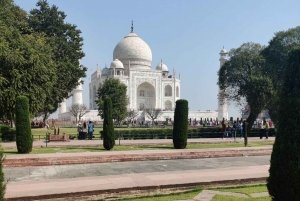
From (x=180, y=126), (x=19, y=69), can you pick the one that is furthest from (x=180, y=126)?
(x=19, y=69)

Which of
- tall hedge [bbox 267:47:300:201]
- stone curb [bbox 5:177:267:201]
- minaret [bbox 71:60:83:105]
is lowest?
stone curb [bbox 5:177:267:201]

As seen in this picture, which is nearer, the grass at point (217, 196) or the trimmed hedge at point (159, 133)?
the grass at point (217, 196)

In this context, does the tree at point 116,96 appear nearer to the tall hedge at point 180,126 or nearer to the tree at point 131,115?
the tree at point 131,115

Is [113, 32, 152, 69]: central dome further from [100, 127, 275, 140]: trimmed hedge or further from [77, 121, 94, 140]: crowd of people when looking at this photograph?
[77, 121, 94, 140]: crowd of people

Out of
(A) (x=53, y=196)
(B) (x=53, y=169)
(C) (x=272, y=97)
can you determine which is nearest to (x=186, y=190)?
(A) (x=53, y=196)

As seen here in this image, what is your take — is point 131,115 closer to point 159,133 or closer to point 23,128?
point 159,133

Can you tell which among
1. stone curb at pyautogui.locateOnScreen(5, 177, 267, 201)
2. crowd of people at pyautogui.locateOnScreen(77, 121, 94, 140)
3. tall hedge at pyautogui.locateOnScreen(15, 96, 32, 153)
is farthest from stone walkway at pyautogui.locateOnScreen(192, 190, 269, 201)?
crowd of people at pyautogui.locateOnScreen(77, 121, 94, 140)

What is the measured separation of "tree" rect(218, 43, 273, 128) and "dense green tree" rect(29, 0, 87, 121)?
11491 millimetres

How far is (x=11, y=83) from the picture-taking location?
53.1 ft

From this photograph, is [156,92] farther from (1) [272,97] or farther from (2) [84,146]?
(2) [84,146]

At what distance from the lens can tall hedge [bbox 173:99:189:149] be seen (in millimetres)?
13305

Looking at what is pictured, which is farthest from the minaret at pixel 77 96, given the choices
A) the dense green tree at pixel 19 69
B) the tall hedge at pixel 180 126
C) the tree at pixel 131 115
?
the tall hedge at pixel 180 126

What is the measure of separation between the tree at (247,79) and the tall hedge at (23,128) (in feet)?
54.2

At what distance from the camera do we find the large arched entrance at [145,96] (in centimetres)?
5780
